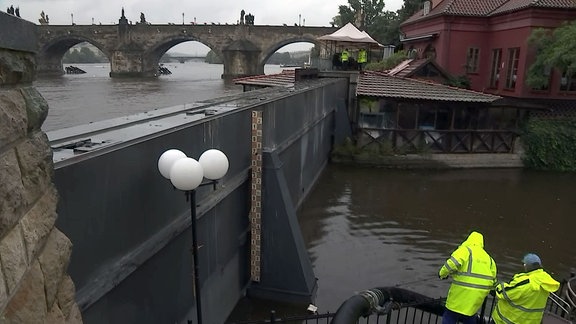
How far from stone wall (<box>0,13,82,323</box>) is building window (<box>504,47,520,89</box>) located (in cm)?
2184

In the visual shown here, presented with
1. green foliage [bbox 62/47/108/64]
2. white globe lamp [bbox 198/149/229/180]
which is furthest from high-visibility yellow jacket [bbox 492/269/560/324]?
green foliage [bbox 62/47/108/64]

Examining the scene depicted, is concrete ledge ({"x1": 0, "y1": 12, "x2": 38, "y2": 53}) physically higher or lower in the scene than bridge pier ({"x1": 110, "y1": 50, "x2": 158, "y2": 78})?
higher

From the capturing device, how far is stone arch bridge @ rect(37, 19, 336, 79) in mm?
56531

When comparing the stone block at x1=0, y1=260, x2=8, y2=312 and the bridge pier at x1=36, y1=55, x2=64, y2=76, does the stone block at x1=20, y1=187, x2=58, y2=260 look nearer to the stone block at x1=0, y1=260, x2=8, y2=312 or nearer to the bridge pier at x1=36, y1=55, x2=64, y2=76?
the stone block at x1=0, y1=260, x2=8, y2=312

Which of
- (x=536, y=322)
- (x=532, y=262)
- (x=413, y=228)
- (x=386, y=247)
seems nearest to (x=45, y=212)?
(x=532, y=262)

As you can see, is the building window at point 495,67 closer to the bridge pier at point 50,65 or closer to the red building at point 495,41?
the red building at point 495,41

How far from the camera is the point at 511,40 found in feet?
69.8

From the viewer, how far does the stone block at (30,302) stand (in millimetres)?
1733

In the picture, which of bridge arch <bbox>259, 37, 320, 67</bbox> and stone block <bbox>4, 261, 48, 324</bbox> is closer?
stone block <bbox>4, 261, 48, 324</bbox>

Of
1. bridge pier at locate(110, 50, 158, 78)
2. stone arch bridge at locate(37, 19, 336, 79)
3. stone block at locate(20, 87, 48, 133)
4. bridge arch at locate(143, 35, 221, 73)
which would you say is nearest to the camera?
stone block at locate(20, 87, 48, 133)

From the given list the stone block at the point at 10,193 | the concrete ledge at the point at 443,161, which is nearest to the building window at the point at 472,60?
the concrete ledge at the point at 443,161

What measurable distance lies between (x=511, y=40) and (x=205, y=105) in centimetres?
1842

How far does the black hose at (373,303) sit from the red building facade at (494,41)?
16.0 meters

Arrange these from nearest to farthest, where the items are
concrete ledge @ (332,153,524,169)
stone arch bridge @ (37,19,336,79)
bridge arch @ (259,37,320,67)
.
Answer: concrete ledge @ (332,153,524,169) < bridge arch @ (259,37,320,67) < stone arch bridge @ (37,19,336,79)
